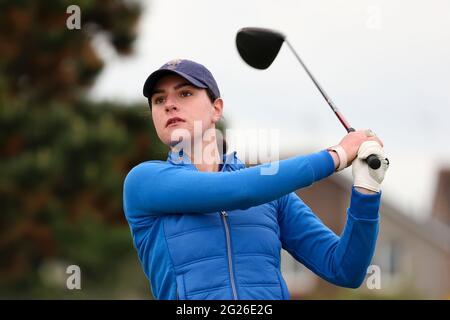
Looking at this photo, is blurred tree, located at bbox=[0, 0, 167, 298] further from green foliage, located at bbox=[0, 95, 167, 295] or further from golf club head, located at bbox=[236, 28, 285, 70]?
golf club head, located at bbox=[236, 28, 285, 70]

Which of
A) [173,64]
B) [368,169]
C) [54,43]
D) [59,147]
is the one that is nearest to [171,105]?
[173,64]

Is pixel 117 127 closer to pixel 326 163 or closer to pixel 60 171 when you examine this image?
pixel 60 171

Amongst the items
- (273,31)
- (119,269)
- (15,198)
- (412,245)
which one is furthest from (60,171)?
(412,245)

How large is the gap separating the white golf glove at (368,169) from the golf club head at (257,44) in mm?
708

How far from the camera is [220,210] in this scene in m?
3.82

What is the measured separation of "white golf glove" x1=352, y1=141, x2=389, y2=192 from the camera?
383 cm

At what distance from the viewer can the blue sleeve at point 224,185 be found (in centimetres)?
376

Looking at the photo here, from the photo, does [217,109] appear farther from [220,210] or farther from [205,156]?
[220,210]

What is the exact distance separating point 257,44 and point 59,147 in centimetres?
1599

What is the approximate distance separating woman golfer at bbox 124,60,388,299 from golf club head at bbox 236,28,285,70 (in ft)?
0.80

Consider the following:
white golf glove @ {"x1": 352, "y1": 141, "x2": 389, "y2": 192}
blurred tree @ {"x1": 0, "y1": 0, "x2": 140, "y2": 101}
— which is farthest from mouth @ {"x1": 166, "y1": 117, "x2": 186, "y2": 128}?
blurred tree @ {"x1": 0, "y1": 0, "x2": 140, "y2": 101}

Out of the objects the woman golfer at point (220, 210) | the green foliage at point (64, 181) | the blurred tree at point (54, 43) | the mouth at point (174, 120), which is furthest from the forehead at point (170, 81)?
the blurred tree at point (54, 43)

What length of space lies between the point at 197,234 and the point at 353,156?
62 centimetres

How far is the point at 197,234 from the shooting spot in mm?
3859
